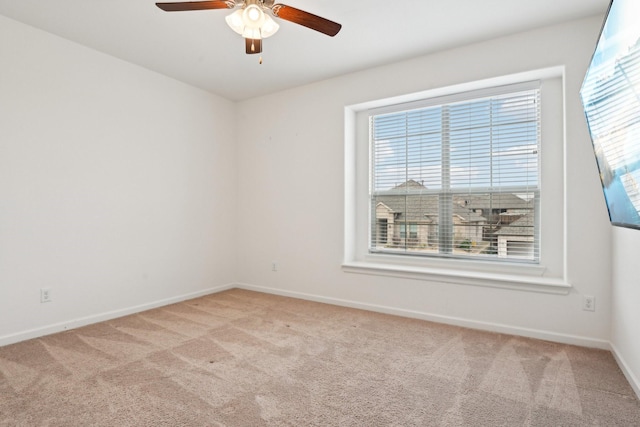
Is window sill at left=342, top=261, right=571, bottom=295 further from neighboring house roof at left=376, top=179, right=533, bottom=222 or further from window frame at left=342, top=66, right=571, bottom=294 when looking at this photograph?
neighboring house roof at left=376, top=179, right=533, bottom=222

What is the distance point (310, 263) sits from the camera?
4.18 m

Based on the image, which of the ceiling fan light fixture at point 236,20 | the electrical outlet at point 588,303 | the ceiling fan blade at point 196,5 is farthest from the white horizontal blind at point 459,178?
the ceiling fan blade at point 196,5

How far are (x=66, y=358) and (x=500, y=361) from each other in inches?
123

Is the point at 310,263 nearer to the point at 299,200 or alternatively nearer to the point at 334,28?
the point at 299,200

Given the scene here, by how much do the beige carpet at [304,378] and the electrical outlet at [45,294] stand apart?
1.14 ft

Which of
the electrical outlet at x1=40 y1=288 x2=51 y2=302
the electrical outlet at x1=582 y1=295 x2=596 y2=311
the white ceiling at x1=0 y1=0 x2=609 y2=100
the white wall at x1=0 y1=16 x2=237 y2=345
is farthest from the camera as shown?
the electrical outlet at x1=40 y1=288 x2=51 y2=302

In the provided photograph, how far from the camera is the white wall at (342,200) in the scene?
2.73m

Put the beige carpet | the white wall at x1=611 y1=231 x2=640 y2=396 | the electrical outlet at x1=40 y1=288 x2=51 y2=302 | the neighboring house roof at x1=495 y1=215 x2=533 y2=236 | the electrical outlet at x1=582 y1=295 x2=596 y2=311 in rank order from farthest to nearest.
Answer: the neighboring house roof at x1=495 y1=215 x2=533 y2=236 < the electrical outlet at x1=40 y1=288 x2=51 y2=302 < the electrical outlet at x1=582 y1=295 x2=596 y2=311 < the white wall at x1=611 y1=231 x2=640 y2=396 < the beige carpet

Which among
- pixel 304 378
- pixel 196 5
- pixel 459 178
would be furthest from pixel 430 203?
pixel 196 5

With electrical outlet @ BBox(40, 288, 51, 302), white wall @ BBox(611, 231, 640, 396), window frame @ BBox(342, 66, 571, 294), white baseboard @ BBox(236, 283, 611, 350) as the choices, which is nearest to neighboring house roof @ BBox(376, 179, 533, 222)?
window frame @ BBox(342, 66, 571, 294)

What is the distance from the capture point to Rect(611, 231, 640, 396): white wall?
2.09 m

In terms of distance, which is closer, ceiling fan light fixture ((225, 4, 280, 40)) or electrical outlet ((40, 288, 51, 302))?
ceiling fan light fixture ((225, 4, 280, 40))

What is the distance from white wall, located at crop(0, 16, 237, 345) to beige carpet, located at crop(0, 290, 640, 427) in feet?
1.51

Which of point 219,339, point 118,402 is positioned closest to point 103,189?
point 219,339
